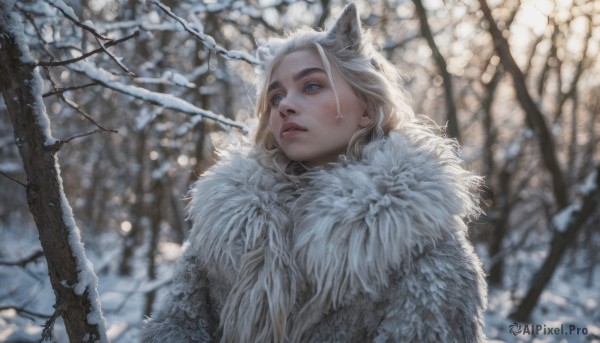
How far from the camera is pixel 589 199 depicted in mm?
3898

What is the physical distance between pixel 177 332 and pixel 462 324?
1.00 meters

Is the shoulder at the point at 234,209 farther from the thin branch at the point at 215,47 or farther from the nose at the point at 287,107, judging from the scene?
the thin branch at the point at 215,47

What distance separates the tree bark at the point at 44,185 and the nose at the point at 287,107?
0.82 metres

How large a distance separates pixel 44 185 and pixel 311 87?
3.41 ft

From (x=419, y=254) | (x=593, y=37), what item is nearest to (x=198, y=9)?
(x=419, y=254)

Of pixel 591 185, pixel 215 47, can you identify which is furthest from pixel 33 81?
pixel 591 185

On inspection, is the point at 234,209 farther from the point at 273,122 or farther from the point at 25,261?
the point at 25,261

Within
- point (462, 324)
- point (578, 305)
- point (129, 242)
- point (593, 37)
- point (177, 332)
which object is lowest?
point (578, 305)

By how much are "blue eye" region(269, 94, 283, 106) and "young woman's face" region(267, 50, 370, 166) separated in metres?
0.03

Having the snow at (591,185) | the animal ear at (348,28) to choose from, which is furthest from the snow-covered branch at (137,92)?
the snow at (591,185)

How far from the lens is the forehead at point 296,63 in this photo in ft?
6.06

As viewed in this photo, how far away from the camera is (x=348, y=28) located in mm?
1948

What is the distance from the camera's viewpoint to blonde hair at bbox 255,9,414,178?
6.12 ft

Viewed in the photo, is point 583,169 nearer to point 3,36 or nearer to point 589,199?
point 589,199
